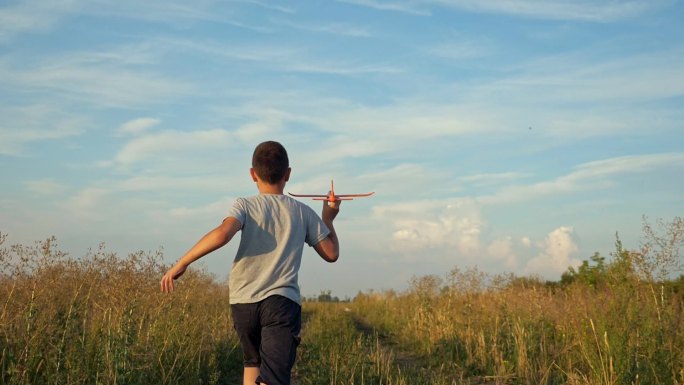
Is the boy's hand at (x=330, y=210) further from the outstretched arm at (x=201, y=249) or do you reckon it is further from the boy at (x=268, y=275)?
the outstretched arm at (x=201, y=249)

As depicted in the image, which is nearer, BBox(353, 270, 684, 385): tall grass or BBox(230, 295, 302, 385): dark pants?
BBox(230, 295, 302, 385): dark pants

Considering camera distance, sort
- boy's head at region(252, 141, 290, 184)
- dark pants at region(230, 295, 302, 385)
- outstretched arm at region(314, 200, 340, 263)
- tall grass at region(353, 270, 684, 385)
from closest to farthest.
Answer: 1. dark pants at region(230, 295, 302, 385)
2. boy's head at region(252, 141, 290, 184)
3. outstretched arm at region(314, 200, 340, 263)
4. tall grass at region(353, 270, 684, 385)

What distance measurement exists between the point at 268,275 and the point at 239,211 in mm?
542

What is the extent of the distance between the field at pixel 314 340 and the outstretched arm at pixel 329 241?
79.5 inches

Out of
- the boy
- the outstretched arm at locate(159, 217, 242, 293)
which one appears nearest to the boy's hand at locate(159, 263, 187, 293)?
the outstretched arm at locate(159, 217, 242, 293)

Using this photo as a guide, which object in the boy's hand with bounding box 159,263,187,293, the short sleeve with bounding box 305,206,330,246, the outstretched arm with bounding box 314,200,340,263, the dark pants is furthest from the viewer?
the outstretched arm with bounding box 314,200,340,263

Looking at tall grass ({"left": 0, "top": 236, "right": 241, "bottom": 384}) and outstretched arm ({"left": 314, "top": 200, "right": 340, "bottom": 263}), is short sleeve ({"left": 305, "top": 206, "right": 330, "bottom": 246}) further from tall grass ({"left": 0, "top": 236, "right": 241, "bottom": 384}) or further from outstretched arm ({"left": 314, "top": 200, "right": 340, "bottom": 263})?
tall grass ({"left": 0, "top": 236, "right": 241, "bottom": 384})

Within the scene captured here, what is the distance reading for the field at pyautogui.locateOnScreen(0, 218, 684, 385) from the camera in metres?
7.00

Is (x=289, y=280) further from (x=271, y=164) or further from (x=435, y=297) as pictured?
(x=435, y=297)

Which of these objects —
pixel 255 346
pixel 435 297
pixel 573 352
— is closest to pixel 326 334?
pixel 435 297

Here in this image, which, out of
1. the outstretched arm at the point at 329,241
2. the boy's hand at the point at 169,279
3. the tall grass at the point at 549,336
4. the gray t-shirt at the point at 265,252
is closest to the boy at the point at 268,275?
the gray t-shirt at the point at 265,252

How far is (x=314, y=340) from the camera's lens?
12914mm

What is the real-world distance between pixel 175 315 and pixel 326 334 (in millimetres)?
4546

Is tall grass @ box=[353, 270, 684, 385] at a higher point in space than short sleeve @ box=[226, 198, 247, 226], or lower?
lower
